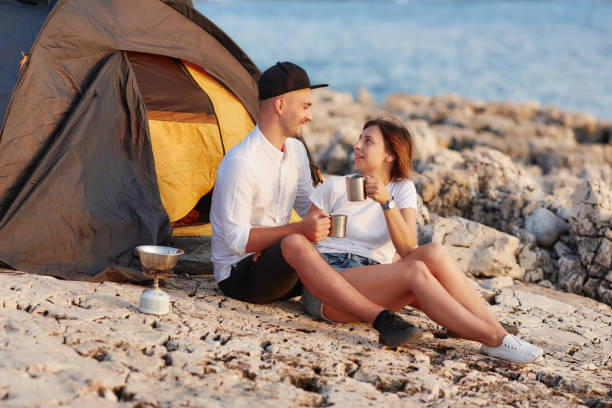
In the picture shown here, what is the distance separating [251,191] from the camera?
3830 millimetres

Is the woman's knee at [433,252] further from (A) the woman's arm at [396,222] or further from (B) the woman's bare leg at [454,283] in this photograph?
(A) the woman's arm at [396,222]

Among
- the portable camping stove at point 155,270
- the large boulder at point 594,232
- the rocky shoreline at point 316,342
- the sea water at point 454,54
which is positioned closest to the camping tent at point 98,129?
the rocky shoreline at point 316,342

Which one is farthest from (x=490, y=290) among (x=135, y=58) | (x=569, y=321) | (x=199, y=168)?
(x=135, y=58)

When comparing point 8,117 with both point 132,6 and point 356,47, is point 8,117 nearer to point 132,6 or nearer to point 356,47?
point 132,6

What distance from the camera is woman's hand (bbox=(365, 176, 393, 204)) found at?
145 inches

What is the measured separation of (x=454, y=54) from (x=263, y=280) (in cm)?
4140

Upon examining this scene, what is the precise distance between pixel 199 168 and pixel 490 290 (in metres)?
2.39

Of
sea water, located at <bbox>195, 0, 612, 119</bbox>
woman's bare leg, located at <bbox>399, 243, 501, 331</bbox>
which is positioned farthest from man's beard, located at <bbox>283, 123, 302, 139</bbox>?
sea water, located at <bbox>195, 0, 612, 119</bbox>

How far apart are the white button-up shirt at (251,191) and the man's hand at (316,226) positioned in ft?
1.14

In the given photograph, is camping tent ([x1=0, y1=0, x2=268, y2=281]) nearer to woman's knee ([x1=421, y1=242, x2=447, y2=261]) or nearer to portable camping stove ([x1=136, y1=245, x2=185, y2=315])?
portable camping stove ([x1=136, y1=245, x2=185, y2=315])

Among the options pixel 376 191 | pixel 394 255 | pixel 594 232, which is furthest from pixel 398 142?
pixel 594 232

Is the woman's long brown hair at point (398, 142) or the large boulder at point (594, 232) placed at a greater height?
the woman's long brown hair at point (398, 142)

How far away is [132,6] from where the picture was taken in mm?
4836

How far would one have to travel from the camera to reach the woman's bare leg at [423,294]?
3.48 meters
